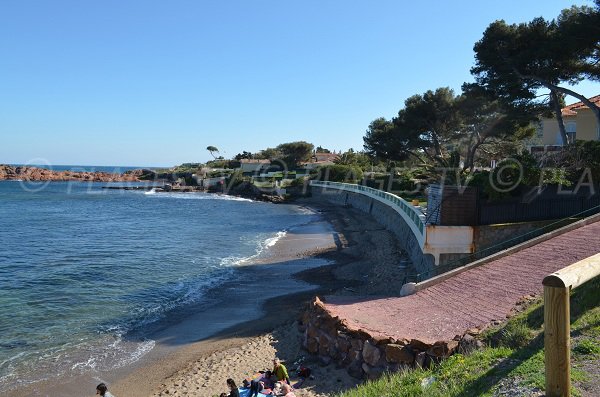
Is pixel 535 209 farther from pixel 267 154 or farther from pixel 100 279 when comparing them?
pixel 267 154

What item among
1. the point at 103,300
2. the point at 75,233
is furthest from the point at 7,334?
the point at 75,233

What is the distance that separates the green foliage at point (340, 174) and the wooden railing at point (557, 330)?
213ft

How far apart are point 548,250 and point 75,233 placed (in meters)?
37.9

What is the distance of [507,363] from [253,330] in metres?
10.8

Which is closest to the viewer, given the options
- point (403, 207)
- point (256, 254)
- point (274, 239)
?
point (403, 207)

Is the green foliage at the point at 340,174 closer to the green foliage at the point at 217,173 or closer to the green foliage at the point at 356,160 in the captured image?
the green foliage at the point at 356,160

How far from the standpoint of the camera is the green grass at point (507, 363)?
17.7 feet

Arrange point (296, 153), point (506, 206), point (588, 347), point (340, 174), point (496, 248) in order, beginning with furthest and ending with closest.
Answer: point (296, 153) < point (340, 174) < point (506, 206) < point (496, 248) < point (588, 347)

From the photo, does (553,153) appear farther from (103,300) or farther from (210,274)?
(103,300)

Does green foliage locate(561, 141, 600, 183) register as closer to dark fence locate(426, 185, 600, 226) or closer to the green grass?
dark fence locate(426, 185, 600, 226)

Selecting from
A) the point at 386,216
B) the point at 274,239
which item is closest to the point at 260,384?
the point at 274,239

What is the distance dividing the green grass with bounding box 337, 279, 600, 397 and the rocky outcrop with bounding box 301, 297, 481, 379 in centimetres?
89

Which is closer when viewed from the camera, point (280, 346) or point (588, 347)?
point (588, 347)

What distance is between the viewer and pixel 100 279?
23.2 metres
